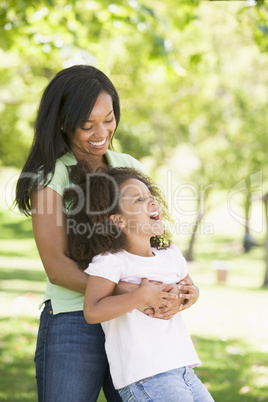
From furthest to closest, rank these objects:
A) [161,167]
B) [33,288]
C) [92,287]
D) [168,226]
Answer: [161,167], [33,288], [168,226], [92,287]

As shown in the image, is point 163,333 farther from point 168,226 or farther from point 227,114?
point 227,114

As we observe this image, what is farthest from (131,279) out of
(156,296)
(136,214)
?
(136,214)

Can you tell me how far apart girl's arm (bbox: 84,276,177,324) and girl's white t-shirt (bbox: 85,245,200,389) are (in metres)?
0.04

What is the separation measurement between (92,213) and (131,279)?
1.06 ft

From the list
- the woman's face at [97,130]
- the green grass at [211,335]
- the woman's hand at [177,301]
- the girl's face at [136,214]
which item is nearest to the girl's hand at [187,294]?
the woman's hand at [177,301]

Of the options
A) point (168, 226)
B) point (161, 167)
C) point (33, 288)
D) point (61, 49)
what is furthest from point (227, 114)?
point (168, 226)

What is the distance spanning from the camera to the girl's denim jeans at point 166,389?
7.72 feet

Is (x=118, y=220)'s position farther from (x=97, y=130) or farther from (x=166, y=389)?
(x=166, y=389)

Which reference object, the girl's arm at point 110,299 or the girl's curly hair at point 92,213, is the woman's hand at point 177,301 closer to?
the girl's arm at point 110,299

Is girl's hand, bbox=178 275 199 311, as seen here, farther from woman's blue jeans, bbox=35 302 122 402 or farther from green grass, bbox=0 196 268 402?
green grass, bbox=0 196 268 402

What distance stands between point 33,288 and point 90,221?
10.2 metres

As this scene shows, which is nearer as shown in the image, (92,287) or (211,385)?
(92,287)

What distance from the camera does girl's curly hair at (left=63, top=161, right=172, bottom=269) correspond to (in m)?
2.54

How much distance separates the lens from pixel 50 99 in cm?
270
